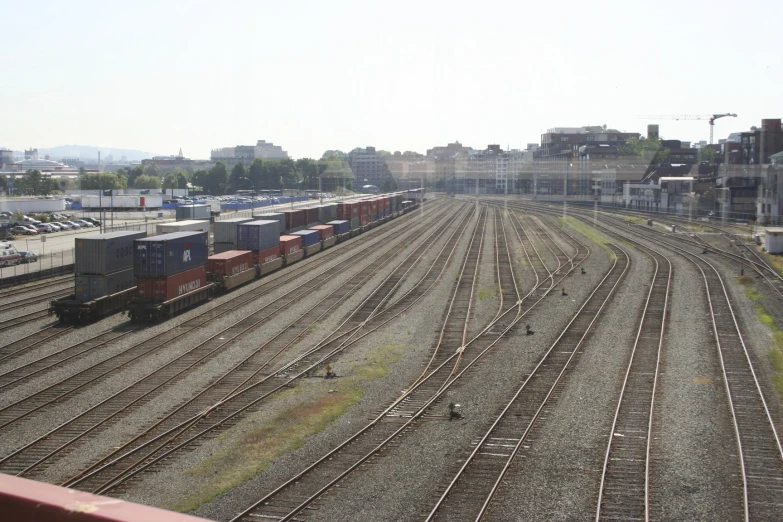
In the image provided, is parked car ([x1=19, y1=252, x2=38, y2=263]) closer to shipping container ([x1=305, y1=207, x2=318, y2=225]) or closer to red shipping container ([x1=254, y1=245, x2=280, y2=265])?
red shipping container ([x1=254, y1=245, x2=280, y2=265])

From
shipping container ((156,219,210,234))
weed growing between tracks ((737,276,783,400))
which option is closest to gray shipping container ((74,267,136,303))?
shipping container ((156,219,210,234))

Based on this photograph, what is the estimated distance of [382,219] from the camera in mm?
100188

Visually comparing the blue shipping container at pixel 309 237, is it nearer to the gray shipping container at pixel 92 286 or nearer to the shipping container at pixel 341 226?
the shipping container at pixel 341 226

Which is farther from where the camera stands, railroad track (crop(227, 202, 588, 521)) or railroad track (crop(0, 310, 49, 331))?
railroad track (crop(0, 310, 49, 331))

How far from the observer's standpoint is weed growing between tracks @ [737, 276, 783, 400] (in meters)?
24.6

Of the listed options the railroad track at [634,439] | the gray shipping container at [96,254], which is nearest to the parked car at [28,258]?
the gray shipping container at [96,254]

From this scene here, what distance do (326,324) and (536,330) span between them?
918 centimetres

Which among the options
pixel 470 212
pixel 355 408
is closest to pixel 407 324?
pixel 355 408

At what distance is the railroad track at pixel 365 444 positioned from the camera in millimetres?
14641

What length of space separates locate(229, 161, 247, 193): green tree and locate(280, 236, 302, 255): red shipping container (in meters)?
131

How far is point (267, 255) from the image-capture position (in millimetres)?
48812

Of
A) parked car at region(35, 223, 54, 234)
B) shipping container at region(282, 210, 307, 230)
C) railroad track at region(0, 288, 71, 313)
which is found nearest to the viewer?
railroad track at region(0, 288, 71, 313)

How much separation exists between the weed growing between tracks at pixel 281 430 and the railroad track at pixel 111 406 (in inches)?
143

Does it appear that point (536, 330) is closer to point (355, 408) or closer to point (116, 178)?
point (355, 408)
